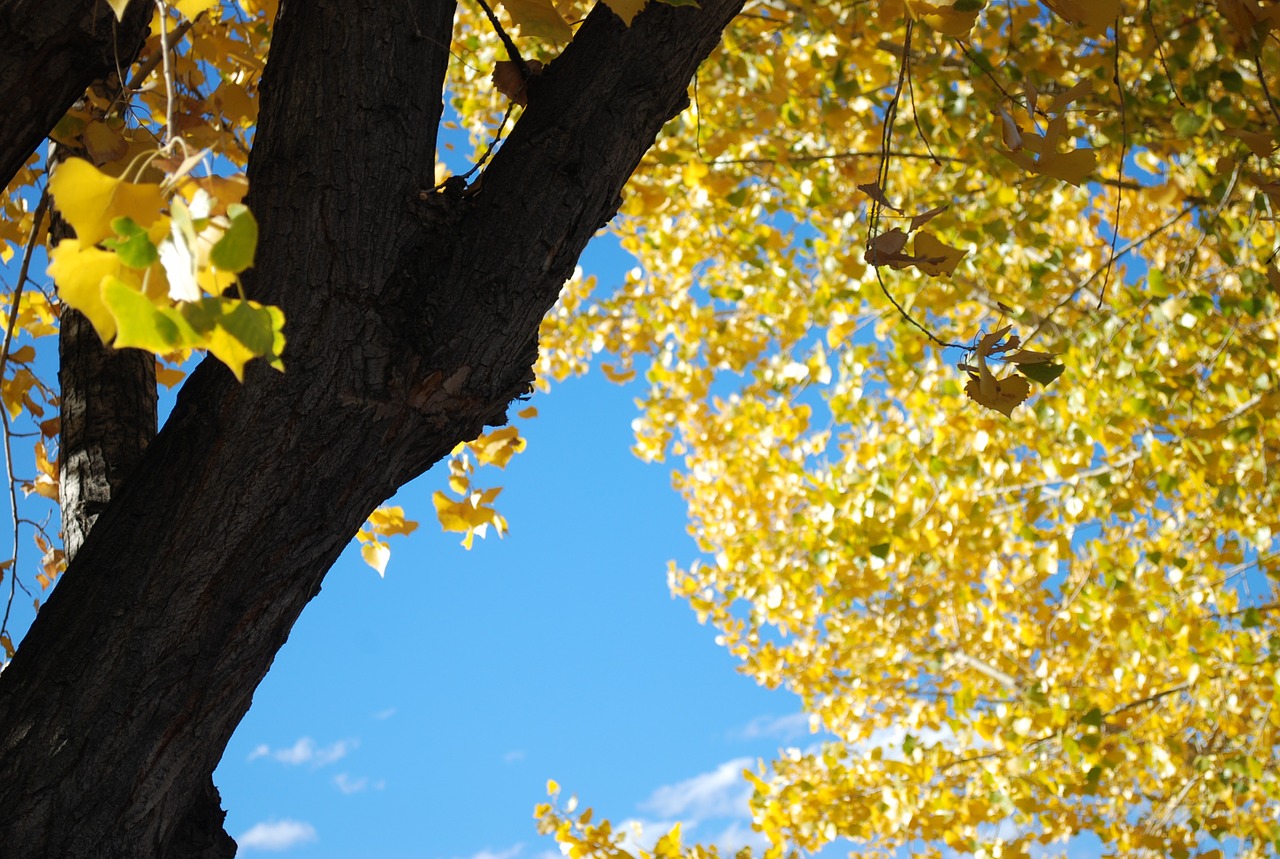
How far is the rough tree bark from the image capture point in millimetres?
979

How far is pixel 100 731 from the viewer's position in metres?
0.98

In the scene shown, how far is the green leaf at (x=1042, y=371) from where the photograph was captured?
38.6 inches

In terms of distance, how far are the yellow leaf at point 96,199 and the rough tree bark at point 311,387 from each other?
377 millimetres

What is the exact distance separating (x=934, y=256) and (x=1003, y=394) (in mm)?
161

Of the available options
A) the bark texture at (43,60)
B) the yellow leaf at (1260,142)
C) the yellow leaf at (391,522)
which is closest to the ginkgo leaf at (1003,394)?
the yellow leaf at (1260,142)

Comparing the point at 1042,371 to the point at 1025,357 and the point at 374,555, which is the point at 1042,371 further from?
the point at 374,555

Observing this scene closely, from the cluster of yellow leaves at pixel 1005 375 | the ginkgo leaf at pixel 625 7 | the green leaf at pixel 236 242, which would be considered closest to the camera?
the green leaf at pixel 236 242

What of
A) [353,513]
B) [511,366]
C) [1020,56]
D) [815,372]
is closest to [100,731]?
[353,513]

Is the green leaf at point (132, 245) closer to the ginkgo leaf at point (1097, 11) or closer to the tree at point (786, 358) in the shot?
the tree at point (786, 358)

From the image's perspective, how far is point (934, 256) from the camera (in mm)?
1024

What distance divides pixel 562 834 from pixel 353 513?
6.61 feet

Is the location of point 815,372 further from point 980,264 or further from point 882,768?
point 882,768

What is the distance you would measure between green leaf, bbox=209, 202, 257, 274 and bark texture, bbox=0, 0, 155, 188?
0.55m

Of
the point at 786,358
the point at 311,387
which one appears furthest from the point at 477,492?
the point at 786,358
